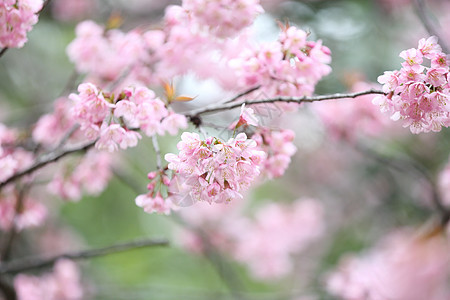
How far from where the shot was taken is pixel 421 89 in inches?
37.7

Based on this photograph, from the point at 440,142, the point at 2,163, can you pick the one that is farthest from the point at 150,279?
the point at 2,163

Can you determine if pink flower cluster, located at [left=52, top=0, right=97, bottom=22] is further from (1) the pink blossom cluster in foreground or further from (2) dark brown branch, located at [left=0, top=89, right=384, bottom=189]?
(2) dark brown branch, located at [left=0, top=89, right=384, bottom=189]

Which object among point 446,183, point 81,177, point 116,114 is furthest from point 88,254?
point 446,183

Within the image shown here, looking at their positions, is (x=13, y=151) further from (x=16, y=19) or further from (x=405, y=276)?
(x=405, y=276)

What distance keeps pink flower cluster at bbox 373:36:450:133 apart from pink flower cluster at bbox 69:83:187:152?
21.3 inches

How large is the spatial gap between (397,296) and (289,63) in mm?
1117

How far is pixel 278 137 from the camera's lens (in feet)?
3.90

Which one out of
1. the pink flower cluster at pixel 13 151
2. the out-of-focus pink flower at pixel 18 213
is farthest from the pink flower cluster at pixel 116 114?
the out-of-focus pink flower at pixel 18 213

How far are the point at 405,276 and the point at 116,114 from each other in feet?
4.03

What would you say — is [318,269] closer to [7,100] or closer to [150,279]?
[150,279]

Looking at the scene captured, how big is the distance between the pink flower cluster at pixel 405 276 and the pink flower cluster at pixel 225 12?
108 centimetres

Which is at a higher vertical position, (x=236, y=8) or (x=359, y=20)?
(x=359, y=20)

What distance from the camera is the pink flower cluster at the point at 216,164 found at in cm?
94

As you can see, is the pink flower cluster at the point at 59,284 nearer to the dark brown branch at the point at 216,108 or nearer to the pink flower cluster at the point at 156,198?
the dark brown branch at the point at 216,108
